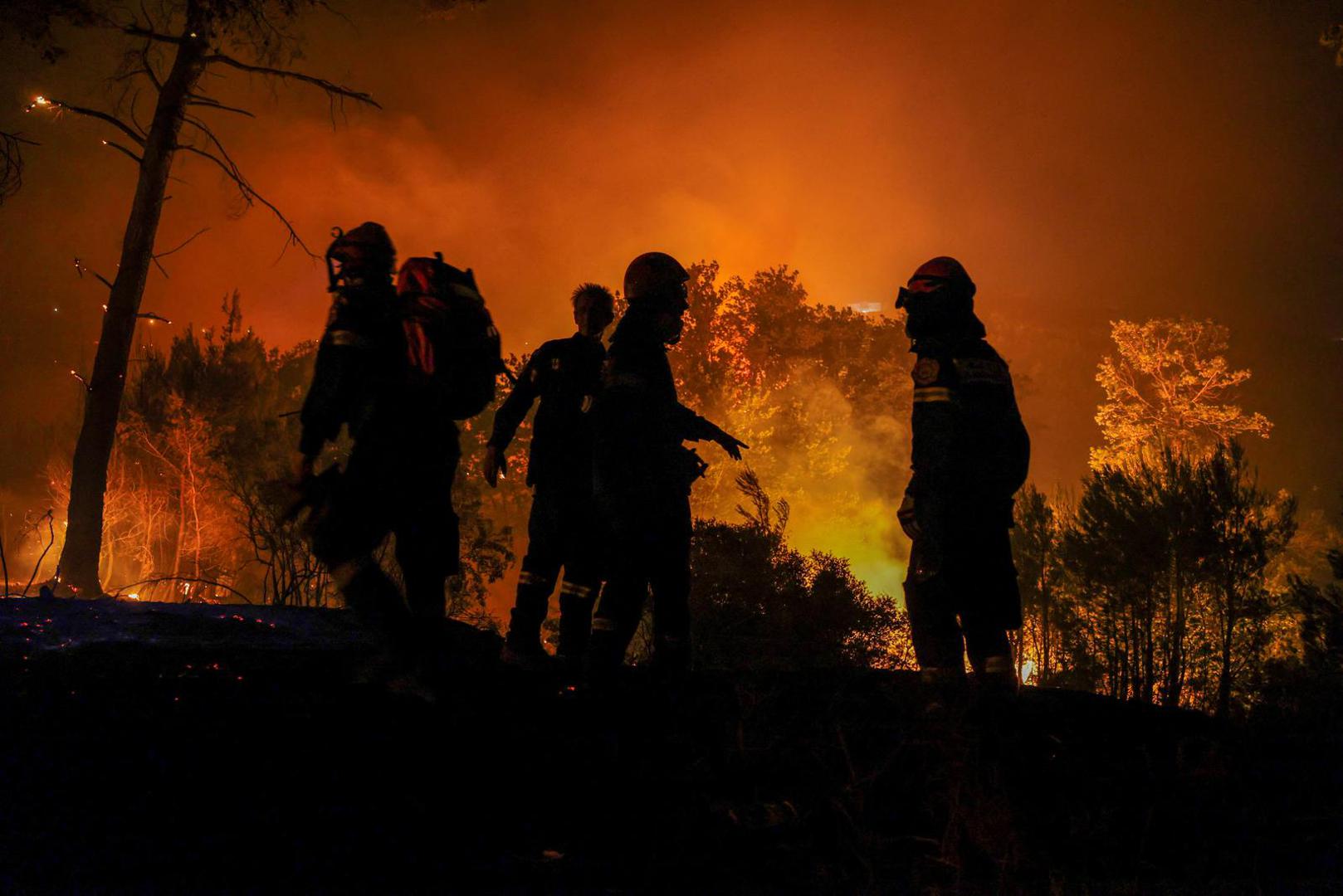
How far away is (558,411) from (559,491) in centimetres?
49

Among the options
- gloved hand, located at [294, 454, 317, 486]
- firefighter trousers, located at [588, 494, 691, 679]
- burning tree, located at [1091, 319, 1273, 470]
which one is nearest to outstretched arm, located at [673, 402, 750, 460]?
A: firefighter trousers, located at [588, 494, 691, 679]

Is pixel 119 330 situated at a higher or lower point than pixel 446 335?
higher

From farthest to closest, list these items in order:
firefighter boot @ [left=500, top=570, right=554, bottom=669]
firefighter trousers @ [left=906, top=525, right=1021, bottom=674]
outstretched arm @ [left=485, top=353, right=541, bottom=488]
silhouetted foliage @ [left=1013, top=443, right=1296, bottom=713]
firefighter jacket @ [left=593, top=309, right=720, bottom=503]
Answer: silhouetted foliage @ [left=1013, top=443, right=1296, bottom=713], outstretched arm @ [left=485, top=353, right=541, bottom=488], firefighter boot @ [left=500, top=570, right=554, bottom=669], firefighter jacket @ [left=593, top=309, right=720, bottom=503], firefighter trousers @ [left=906, top=525, right=1021, bottom=674]

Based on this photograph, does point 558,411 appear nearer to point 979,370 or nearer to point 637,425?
point 637,425

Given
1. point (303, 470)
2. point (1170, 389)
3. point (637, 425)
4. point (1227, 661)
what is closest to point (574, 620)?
point (637, 425)

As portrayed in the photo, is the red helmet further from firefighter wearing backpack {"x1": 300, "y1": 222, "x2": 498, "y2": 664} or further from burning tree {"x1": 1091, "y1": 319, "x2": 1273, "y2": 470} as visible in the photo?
burning tree {"x1": 1091, "y1": 319, "x2": 1273, "y2": 470}

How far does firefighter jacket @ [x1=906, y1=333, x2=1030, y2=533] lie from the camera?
159 inches

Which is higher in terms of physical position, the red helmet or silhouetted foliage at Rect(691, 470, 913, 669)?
the red helmet

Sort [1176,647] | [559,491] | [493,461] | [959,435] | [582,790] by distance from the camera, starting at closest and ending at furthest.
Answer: [582,790] < [959,435] < [559,491] < [493,461] < [1176,647]

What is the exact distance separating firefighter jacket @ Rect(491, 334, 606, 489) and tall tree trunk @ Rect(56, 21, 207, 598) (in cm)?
795

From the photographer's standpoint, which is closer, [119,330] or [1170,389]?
[119,330]

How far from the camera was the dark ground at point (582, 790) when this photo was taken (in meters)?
2.18

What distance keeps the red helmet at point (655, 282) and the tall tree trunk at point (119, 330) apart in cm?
882

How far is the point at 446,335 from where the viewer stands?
3.64m
